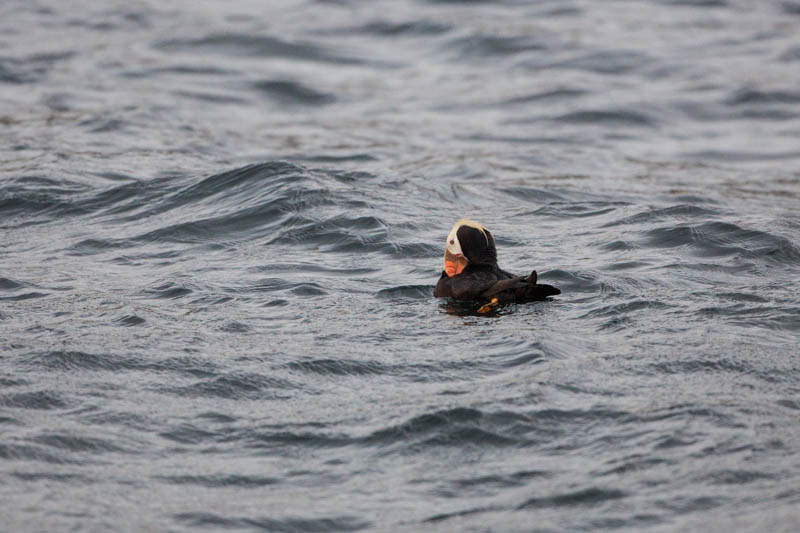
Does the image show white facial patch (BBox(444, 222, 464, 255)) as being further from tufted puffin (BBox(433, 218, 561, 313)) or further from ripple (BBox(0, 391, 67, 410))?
ripple (BBox(0, 391, 67, 410))

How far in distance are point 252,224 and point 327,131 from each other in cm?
633

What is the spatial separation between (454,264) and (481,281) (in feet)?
1.30

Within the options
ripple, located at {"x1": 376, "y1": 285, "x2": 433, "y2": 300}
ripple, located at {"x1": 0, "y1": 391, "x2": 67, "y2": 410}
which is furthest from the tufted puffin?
ripple, located at {"x1": 0, "y1": 391, "x2": 67, "y2": 410}

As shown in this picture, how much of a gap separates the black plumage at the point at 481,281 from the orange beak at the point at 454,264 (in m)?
0.03

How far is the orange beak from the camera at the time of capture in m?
9.16

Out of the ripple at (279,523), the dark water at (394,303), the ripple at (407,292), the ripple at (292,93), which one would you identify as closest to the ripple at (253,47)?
the dark water at (394,303)

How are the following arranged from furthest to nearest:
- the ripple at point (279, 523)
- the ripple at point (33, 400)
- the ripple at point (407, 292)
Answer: the ripple at point (407, 292), the ripple at point (33, 400), the ripple at point (279, 523)

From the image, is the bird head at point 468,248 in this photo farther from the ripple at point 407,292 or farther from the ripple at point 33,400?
the ripple at point 33,400

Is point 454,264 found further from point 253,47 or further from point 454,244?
point 253,47

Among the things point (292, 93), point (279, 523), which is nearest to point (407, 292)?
point (279, 523)

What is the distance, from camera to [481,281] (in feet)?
29.1

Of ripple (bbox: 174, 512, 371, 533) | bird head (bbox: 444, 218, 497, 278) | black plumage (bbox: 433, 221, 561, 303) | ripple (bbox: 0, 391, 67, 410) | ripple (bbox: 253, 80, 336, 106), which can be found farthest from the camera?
ripple (bbox: 253, 80, 336, 106)

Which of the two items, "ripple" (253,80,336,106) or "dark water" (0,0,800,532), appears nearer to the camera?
"dark water" (0,0,800,532)

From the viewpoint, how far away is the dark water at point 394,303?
5.94 metres
